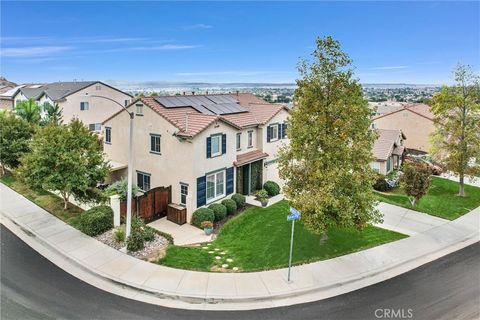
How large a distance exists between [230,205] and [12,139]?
17.9 meters

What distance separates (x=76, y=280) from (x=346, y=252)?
1118 centimetres

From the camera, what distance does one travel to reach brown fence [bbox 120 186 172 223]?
18.5m

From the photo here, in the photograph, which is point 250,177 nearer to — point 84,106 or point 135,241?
point 135,241

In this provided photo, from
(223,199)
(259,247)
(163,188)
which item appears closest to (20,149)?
(163,188)

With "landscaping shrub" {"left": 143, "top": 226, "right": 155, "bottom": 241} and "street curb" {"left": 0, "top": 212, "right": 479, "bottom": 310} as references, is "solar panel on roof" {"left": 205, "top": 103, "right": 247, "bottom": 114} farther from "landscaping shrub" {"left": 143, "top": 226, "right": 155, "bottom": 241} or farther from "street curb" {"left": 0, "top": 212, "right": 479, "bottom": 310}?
"street curb" {"left": 0, "top": 212, "right": 479, "bottom": 310}

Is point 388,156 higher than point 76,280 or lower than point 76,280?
higher

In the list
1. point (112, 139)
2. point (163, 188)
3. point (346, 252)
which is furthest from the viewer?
point (112, 139)

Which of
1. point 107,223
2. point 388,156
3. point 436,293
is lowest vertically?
point 436,293

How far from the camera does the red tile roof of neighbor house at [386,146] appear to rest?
31.7 metres

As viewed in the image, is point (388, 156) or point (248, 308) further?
point (388, 156)

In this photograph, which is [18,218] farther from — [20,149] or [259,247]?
[259,247]

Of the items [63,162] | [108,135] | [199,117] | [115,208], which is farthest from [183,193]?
[108,135]

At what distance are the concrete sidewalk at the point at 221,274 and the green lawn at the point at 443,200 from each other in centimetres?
424

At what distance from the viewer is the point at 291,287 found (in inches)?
484
